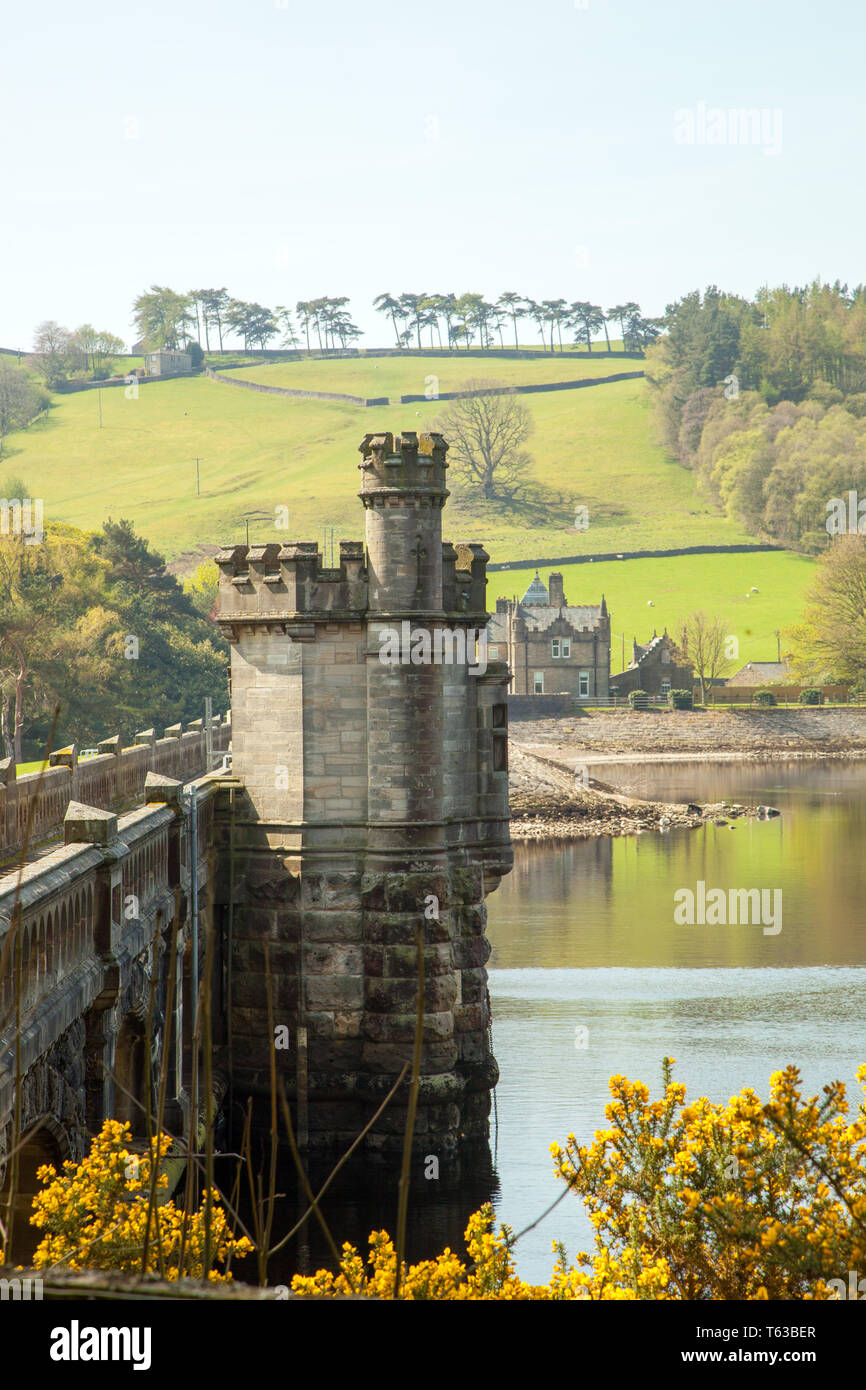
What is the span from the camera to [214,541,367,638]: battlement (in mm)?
24781

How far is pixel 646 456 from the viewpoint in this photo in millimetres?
188375

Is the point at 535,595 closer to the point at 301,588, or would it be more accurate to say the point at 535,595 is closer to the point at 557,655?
Answer: the point at 557,655

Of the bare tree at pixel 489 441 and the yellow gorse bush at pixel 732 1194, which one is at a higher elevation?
the bare tree at pixel 489 441

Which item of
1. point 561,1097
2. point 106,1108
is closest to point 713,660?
point 561,1097

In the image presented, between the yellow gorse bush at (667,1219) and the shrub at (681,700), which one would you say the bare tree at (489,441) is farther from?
the yellow gorse bush at (667,1219)

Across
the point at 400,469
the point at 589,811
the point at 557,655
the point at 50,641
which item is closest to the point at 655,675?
the point at 557,655

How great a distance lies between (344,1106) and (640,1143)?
1266 cm

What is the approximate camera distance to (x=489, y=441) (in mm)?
181125

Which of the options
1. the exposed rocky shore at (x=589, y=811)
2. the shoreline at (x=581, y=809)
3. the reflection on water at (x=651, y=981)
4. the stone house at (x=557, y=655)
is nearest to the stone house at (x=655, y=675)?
the stone house at (x=557, y=655)

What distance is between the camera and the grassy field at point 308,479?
159125 mm

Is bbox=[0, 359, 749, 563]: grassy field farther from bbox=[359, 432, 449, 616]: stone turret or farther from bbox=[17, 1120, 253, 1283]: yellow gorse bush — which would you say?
bbox=[17, 1120, 253, 1283]: yellow gorse bush

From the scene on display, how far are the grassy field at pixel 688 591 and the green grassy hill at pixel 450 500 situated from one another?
198 millimetres

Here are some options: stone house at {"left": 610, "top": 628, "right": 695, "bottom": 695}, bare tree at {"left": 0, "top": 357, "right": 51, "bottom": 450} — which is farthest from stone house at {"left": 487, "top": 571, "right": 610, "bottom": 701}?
bare tree at {"left": 0, "top": 357, "right": 51, "bottom": 450}
